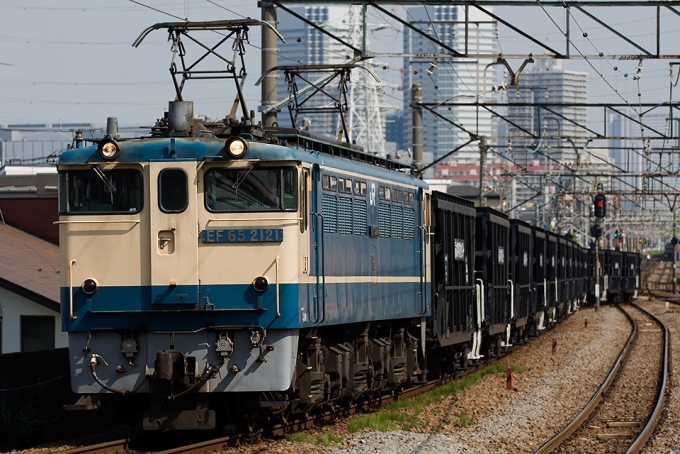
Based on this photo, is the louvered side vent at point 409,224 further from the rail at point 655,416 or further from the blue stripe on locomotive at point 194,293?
the rail at point 655,416

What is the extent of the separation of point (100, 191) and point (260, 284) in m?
2.18

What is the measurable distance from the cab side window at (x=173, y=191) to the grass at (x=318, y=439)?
3043 mm

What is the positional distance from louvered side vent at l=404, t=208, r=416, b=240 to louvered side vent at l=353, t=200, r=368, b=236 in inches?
89.9

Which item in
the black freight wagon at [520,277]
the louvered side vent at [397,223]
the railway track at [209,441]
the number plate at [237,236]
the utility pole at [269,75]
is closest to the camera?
the railway track at [209,441]

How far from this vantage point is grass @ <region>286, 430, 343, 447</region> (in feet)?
41.7

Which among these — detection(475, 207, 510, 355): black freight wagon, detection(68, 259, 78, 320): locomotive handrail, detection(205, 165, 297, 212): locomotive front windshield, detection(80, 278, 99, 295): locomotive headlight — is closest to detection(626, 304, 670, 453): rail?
detection(475, 207, 510, 355): black freight wagon

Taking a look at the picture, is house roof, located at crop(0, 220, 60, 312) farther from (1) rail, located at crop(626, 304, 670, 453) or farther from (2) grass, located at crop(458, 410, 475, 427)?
(1) rail, located at crop(626, 304, 670, 453)

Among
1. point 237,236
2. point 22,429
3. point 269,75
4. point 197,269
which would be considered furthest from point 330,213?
point 22,429

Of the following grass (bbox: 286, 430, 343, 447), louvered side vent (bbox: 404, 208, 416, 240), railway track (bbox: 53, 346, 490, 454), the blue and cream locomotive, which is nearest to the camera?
railway track (bbox: 53, 346, 490, 454)

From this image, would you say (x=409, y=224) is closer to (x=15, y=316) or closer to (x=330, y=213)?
(x=330, y=213)

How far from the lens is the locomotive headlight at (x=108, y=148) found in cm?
1230

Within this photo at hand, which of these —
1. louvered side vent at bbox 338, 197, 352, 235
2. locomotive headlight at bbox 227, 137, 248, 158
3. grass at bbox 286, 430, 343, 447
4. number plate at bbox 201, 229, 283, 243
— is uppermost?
locomotive headlight at bbox 227, 137, 248, 158

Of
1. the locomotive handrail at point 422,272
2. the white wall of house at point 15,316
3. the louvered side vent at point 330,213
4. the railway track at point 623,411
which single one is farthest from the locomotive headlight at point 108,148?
the white wall of house at point 15,316

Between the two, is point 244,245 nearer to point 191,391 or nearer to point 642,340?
point 191,391
